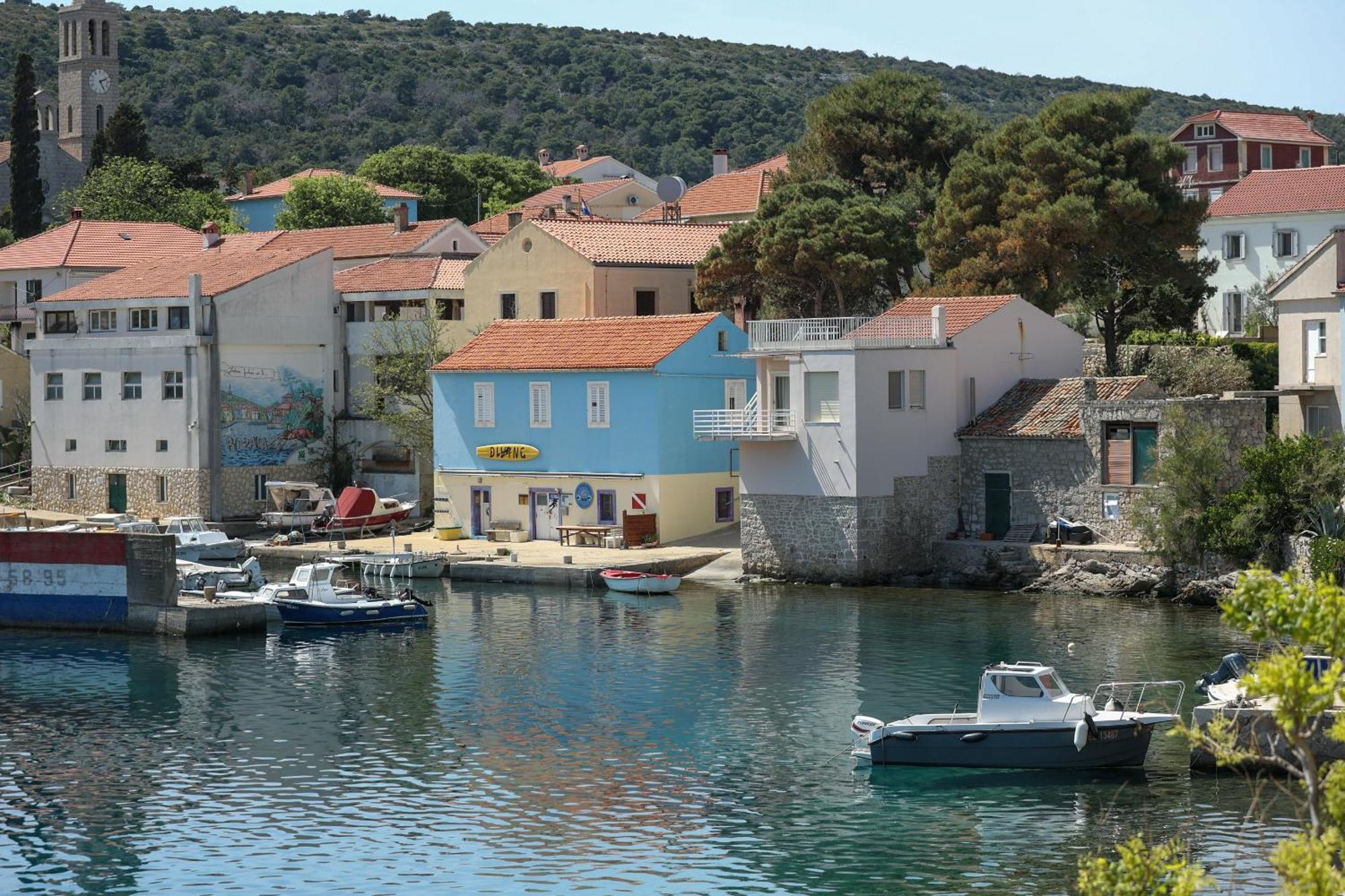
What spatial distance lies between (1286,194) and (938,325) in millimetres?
34900

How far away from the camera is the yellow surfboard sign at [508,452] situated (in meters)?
62.9

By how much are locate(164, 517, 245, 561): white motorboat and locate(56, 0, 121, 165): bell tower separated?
93.7 metres

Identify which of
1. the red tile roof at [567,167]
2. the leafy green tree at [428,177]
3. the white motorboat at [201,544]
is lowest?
the white motorboat at [201,544]

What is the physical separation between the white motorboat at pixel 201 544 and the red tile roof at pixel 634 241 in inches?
651

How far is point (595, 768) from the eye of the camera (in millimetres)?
32219

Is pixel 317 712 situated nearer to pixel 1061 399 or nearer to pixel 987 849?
pixel 987 849

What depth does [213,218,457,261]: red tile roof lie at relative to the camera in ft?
270

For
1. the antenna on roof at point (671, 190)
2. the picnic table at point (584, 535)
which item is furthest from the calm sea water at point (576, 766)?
the antenna on roof at point (671, 190)

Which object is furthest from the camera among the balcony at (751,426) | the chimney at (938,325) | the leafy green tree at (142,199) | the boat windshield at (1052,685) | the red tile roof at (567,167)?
the red tile roof at (567,167)

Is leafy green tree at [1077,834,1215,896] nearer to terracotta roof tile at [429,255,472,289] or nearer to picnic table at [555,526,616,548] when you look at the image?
picnic table at [555,526,616,548]

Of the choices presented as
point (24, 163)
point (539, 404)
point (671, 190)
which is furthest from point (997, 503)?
point (24, 163)

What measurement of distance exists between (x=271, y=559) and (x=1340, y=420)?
34083mm

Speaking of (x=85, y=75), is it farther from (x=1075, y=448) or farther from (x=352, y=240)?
(x=1075, y=448)

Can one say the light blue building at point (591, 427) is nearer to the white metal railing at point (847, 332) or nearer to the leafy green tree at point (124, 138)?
the white metal railing at point (847, 332)
